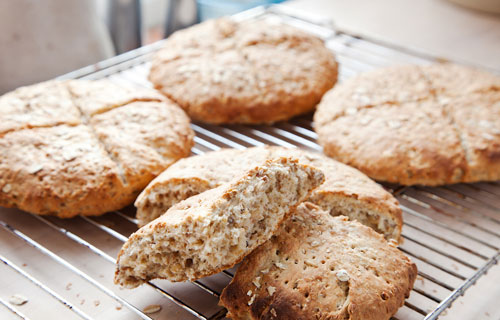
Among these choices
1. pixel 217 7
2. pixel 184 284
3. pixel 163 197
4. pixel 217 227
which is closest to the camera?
pixel 217 227

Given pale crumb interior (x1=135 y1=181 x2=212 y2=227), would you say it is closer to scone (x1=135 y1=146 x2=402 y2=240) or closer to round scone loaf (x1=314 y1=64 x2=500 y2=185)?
scone (x1=135 y1=146 x2=402 y2=240)

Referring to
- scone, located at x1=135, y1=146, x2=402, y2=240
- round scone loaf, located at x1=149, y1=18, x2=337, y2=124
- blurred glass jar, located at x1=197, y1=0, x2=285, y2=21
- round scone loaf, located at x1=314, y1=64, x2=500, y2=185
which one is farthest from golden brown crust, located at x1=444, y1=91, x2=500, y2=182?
blurred glass jar, located at x1=197, y1=0, x2=285, y2=21

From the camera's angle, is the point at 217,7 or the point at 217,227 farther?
the point at 217,7

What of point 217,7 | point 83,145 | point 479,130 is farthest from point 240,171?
point 217,7

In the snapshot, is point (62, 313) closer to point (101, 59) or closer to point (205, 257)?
point (205, 257)

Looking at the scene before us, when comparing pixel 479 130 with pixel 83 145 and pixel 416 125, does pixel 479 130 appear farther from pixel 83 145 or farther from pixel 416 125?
pixel 83 145
